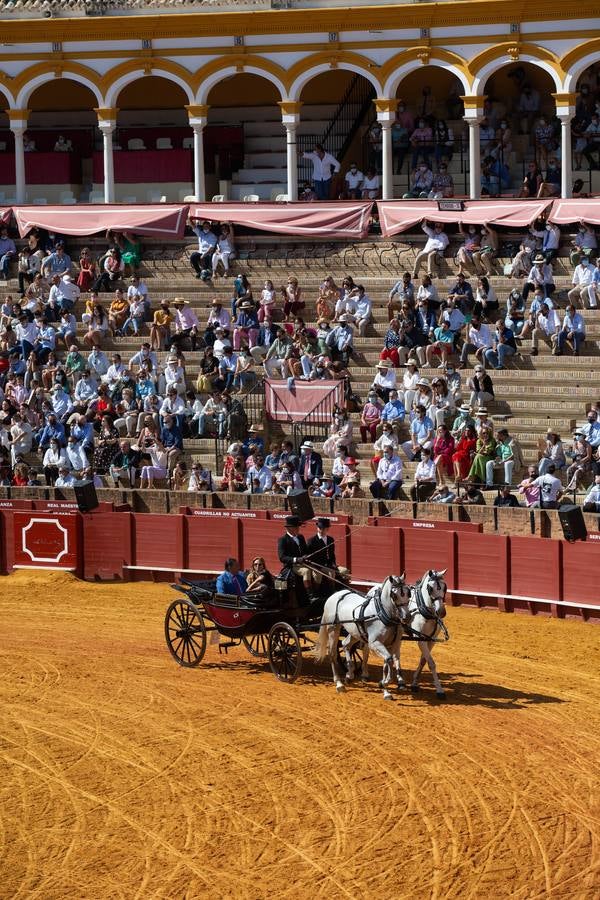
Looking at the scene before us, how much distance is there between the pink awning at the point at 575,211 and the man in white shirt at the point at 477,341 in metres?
3.09

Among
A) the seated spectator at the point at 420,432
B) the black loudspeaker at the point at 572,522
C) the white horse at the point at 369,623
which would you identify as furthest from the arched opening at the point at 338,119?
the white horse at the point at 369,623

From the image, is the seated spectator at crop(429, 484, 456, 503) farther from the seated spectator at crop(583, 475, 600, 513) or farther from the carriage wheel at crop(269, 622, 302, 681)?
the carriage wheel at crop(269, 622, 302, 681)

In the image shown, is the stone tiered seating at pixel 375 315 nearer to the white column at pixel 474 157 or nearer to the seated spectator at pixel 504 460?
the seated spectator at pixel 504 460

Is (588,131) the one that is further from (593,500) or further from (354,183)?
(593,500)

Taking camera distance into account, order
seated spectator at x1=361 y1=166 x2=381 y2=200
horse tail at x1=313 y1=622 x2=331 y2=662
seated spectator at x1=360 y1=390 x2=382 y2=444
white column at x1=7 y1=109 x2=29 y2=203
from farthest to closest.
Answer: white column at x1=7 y1=109 x2=29 y2=203
seated spectator at x1=361 y1=166 x2=381 y2=200
seated spectator at x1=360 y1=390 x2=382 y2=444
horse tail at x1=313 y1=622 x2=331 y2=662

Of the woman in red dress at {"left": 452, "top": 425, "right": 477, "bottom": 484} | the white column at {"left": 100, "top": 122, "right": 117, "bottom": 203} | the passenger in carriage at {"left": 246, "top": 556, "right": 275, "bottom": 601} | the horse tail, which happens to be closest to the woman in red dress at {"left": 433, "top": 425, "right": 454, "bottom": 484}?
the woman in red dress at {"left": 452, "top": 425, "right": 477, "bottom": 484}

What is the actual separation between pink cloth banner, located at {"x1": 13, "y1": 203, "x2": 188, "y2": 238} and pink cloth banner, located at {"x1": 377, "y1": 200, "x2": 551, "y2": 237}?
4125 millimetres

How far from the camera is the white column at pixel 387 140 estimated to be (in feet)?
109

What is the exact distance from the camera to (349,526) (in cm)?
2383

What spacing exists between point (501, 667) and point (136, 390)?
37.8ft

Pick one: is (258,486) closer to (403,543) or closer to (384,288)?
(403,543)

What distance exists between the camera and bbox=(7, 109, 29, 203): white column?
116ft

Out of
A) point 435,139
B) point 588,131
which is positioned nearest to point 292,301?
point 435,139

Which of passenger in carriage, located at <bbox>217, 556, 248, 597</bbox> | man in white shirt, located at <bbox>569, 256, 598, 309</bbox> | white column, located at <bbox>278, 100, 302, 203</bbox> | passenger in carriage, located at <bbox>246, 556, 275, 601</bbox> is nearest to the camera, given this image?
passenger in carriage, located at <bbox>246, 556, 275, 601</bbox>
